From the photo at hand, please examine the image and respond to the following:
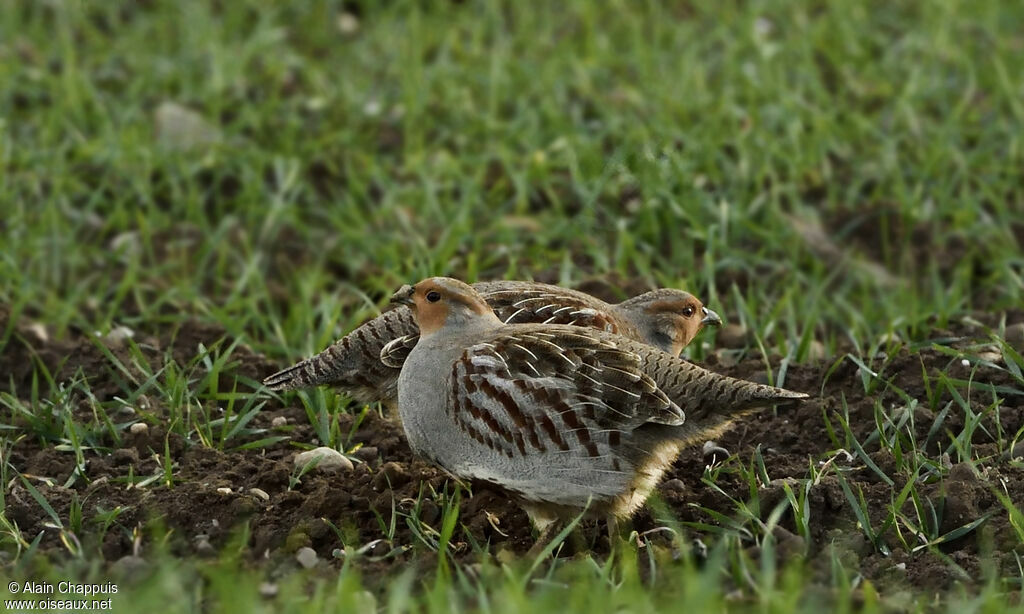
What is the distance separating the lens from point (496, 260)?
6422 mm

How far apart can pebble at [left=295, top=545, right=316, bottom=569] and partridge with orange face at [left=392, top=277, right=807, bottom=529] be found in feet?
1.33

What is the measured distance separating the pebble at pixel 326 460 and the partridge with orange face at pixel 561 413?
0.51 meters

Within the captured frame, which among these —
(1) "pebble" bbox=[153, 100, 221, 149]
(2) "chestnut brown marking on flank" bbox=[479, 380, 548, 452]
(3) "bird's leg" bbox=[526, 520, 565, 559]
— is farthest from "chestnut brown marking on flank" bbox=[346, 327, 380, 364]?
(1) "pebble" bbox=[153, 100, 221, 149]

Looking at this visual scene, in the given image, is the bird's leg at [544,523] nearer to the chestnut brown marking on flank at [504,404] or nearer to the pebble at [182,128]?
the chestnut brown marking on flank at [504,404]

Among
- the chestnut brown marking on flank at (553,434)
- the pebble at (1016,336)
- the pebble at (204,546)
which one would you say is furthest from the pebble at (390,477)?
the pebble at (1016,336)

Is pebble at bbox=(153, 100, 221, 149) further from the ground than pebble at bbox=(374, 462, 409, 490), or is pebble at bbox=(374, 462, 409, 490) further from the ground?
pebble at bbox=(374, 462, 409, 490)

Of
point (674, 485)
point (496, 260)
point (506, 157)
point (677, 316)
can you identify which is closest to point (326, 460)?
point (674, 485)

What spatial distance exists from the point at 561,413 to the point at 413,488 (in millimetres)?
707

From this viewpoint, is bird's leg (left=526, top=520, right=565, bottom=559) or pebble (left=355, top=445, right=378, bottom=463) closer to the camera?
bird's leg (left=526, top=520, right=565, bottom=559)

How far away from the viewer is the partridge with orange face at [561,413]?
3936mm

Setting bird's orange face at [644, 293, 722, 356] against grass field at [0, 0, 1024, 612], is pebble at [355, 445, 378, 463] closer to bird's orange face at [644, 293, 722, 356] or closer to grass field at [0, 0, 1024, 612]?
grass field at [0, 0, 1024, 612]

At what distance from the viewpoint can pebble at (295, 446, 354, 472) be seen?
15.0 feet

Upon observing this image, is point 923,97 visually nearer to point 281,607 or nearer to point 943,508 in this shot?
point 943,508

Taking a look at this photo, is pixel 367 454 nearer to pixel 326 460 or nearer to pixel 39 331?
pixel 326 460
